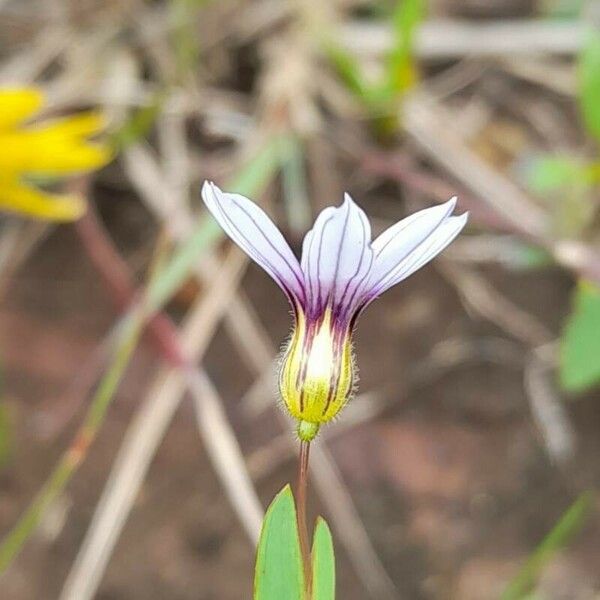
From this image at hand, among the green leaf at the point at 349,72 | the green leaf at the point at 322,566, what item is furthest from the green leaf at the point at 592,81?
the green leaf at the point at 322,566

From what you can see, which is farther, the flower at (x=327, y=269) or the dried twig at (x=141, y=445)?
the dried twig at (x=141, y=445)

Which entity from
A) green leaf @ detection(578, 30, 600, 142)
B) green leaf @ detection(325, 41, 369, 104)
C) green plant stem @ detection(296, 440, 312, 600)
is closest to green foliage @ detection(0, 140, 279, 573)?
green leaf @ detection(325, 41, 369, 104)

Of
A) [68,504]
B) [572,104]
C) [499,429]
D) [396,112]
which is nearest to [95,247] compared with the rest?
[68,504]

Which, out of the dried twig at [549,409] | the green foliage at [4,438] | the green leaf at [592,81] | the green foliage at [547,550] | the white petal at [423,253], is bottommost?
the green foliage at [547,550]

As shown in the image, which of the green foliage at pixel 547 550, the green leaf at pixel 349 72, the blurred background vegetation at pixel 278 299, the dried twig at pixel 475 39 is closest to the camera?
A: the green foliage at pixel 547 550

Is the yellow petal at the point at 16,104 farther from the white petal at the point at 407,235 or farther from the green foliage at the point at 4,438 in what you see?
the white petal at the point at 407,235

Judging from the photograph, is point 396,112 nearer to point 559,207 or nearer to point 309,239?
point 559,207
